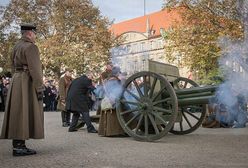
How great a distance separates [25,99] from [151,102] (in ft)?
8.44

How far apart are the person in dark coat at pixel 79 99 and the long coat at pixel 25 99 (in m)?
3.90

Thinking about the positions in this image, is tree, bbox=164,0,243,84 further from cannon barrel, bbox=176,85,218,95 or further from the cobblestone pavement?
cannon barrel, bbox=176,85,218,95

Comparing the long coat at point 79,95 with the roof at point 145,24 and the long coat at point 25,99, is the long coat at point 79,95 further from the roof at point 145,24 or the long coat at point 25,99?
the roof at point 145,24

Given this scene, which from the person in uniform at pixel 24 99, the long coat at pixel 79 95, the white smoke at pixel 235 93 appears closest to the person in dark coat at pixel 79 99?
the long coat at pixel 79 95

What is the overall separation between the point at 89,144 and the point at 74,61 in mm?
29603

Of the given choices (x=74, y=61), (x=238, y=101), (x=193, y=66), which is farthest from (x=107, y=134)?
(x=74, y=61)

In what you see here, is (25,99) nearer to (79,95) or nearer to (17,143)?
(17,143)

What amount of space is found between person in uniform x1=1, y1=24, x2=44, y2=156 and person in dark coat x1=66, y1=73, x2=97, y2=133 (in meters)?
3.89

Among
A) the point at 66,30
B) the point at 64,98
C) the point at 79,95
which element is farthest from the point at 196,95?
the point at 66,30

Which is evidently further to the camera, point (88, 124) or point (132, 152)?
point (88, 124)

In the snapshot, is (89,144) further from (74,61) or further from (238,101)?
(74,61)

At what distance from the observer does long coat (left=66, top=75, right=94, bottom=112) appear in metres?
11.1

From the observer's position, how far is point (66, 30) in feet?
130

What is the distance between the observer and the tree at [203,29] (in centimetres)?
2414
